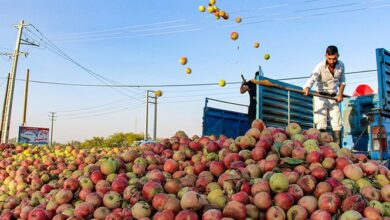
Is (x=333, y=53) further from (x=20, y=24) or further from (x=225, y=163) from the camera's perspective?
(x=20, y=24)

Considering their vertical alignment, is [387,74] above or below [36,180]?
above

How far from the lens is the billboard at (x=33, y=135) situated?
36.6m

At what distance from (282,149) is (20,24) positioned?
36632 mm

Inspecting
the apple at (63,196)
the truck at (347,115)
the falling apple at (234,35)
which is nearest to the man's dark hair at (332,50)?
the truck at (347,115)

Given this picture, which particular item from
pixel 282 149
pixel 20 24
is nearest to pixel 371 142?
pixel 282 149

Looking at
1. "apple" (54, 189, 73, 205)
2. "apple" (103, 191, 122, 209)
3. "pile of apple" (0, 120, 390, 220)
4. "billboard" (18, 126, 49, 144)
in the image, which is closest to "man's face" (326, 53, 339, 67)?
"pile of apple" (0, 120, 390, 220)

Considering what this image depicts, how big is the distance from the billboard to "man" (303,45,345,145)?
3400 cm

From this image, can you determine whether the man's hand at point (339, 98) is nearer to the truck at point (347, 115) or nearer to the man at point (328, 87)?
the man at point (328, 87)

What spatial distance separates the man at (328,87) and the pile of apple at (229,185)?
3.03 meters

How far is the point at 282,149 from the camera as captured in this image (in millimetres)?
3809

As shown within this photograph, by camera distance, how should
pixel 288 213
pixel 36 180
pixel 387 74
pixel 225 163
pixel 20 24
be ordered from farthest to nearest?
pixel 20 24, pixel 387 74, pixel 36 180, pixel 225 163, pixel 288 213

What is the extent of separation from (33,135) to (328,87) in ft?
116

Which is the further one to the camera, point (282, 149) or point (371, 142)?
point (371, 142)

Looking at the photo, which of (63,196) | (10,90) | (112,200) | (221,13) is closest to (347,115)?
(221,13)
